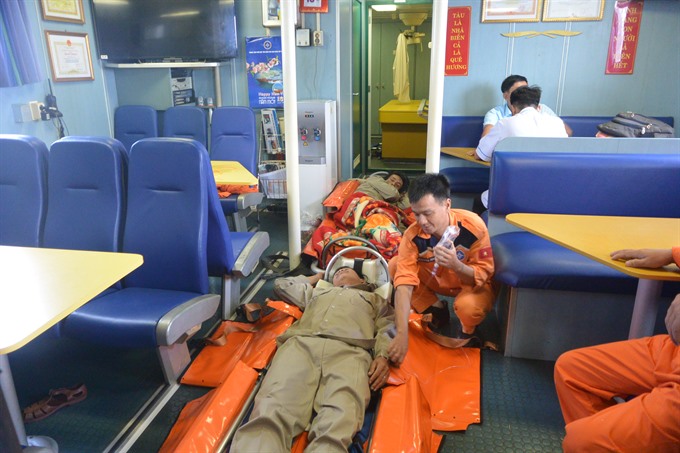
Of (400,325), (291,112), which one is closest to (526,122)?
(291,112)

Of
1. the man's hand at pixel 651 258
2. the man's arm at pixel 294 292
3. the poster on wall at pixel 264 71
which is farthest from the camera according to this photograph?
the poster on wall at pixel 264 71

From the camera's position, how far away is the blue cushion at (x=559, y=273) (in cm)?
224

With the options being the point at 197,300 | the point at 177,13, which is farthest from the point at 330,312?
the point at 177,13

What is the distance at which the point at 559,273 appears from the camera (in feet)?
7.45

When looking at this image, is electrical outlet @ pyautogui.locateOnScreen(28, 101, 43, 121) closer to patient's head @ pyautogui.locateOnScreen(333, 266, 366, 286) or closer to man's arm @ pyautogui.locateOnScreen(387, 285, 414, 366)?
patient's head @ pyautogui.locateOnScreen(333, 266, 366, 286)

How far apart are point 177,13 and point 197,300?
3688 millimetres

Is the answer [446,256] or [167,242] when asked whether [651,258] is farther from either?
[167,242]

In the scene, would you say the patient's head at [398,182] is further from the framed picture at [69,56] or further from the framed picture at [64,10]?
the framed picture at [64,10]

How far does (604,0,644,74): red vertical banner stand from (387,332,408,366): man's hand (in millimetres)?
3936

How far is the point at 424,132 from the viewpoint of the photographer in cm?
697

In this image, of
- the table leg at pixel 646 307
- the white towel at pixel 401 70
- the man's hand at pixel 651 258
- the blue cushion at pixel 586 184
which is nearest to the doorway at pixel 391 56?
the white towel at pixel 401 70

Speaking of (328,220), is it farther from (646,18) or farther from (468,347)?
(646,18)

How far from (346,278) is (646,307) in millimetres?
1397

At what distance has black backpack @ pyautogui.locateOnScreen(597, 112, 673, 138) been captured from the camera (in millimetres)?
3234
